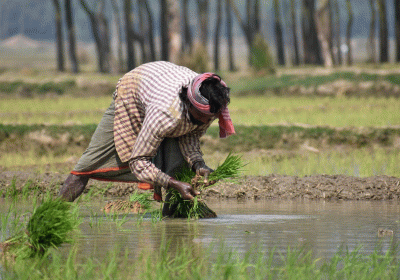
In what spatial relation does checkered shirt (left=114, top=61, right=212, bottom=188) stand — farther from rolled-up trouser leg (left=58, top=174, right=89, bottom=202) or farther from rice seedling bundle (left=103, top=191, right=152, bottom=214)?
rice seedling bundle (left=103, top=191, right=152, bottom=214)

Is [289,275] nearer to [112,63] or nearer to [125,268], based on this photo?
[125,268]

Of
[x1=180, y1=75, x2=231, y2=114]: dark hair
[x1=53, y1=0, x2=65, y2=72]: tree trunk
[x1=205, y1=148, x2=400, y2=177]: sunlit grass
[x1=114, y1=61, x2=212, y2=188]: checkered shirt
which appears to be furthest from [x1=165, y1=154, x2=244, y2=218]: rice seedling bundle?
[x1=53, y1=0, x2=65, y2=72]: tree trunk

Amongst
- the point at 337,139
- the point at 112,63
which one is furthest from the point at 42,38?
the point at 337,139

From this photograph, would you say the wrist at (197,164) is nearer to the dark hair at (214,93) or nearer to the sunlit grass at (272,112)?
the dark hair at (214,93)

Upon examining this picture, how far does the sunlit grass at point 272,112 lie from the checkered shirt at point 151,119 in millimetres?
6120

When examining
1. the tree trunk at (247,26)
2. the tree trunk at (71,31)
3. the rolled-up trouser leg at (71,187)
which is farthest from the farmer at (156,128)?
the tree trunk at (247,26)

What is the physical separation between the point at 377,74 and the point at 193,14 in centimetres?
10196

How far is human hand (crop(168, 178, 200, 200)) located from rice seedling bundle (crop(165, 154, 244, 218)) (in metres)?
0.20

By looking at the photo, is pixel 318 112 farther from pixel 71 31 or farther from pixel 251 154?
pixel 71 31

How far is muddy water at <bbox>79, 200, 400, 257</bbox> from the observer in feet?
15.0

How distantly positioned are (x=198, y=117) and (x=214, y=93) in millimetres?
239

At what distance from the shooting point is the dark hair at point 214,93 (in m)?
4.91

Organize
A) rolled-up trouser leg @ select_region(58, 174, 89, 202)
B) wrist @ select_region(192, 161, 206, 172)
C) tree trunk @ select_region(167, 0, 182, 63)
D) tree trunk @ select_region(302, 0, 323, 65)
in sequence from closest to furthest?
wrist @ select_region(192, 161, 206, 172)
rolled-up trouser leg @ select_region(58, 174, 89, 202)
tree trunk @ select_region(167, 0, 182, 63)
tree trunk @ select_region(302, 0, 323, 65)

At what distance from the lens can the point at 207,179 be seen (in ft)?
17.8
